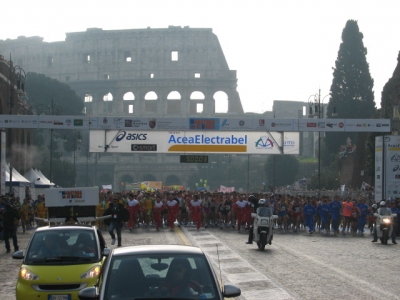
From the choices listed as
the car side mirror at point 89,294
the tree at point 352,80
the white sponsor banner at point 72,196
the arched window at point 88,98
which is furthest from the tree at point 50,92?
the car side mirror at point 89,294

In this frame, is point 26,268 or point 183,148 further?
point 183,148

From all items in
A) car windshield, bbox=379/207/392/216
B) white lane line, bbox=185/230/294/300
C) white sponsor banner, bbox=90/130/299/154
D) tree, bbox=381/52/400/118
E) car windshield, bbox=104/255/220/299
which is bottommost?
white lane line, bbox=185/230/294/300

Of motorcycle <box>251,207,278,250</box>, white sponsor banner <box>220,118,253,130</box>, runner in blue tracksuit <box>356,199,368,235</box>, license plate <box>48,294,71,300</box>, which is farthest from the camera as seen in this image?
white sponsor banner <box>220,118,253,130</box>

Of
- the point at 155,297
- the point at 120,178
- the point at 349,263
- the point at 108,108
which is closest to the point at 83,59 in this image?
the point at 108,108

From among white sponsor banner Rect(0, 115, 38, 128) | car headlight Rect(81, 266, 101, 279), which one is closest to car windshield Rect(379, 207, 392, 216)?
car headlight Rect(81, 266, 101, 279)

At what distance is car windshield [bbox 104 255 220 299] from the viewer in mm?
6902

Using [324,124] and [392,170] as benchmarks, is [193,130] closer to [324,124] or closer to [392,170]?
[324,124]

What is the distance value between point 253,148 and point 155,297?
3346 cm

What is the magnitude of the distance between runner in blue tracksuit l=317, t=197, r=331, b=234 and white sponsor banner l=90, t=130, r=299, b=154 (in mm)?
8396

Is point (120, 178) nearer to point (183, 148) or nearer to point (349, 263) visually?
point (183, 148)

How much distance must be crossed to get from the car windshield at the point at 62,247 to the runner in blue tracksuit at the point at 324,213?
2102 cm

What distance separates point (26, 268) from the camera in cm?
1078

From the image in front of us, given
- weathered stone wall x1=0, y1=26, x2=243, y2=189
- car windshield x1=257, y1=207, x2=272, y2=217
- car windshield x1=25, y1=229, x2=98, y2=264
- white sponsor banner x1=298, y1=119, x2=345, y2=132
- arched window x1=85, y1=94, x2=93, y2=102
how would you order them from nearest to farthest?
car windshield x1=25, y1=229, x2=98, y2=264, car windshield x1=257, y1=207, x2=272, y2=217, white sponsor banner x1=298, y1=119, x2=345, y2=132, weathered stone wall x1=0, y1=26, x2=243, y2=189, arched window x1=85, y1=94, x2=93, y2=102

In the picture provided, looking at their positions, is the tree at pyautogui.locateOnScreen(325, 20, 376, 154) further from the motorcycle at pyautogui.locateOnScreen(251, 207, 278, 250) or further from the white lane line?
the white lane line
